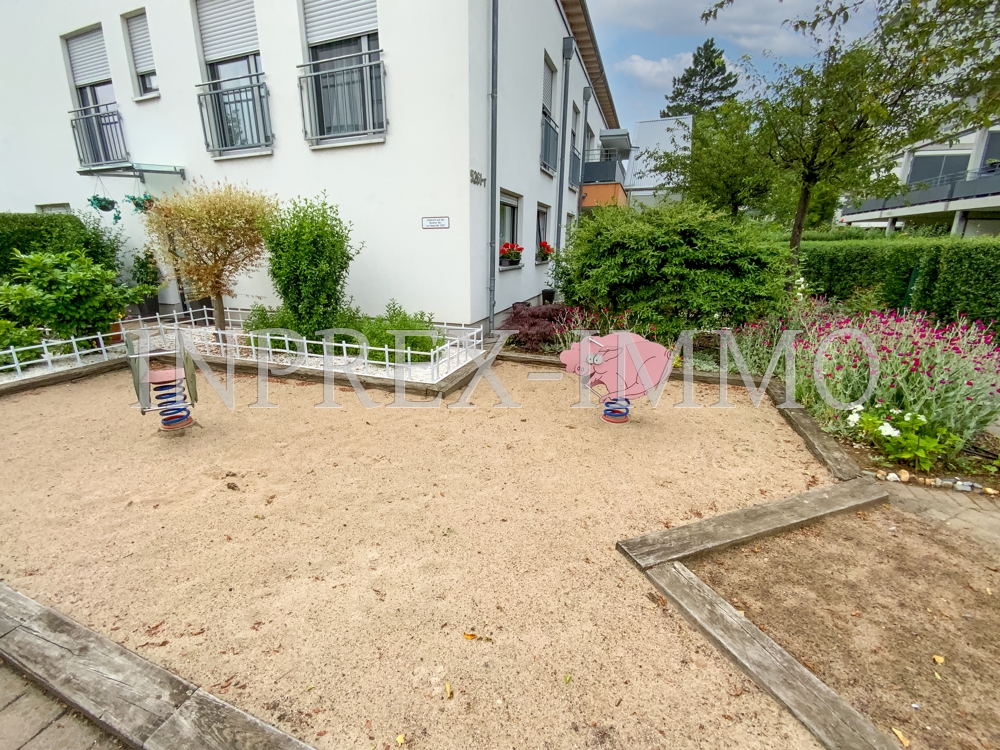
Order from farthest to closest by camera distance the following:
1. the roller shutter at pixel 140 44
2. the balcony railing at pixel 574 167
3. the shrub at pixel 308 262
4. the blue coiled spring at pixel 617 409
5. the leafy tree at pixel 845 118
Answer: the balcony railing at pixel 574 167
the roller shutter at pixel 140 44
the leafy tree at pixel 845 118
the shrub at pixel 308 262
the blue coiled spring at pixel 617 409

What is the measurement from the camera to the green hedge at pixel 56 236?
27.8 ft

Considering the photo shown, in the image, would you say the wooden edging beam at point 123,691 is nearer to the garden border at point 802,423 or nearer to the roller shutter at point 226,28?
the garden border at point 802,423

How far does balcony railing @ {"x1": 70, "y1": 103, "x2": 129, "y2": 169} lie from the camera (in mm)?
8492

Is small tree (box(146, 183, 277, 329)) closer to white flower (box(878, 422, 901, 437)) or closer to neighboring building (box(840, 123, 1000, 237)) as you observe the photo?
white flower (box(878, 422, 901, 437))

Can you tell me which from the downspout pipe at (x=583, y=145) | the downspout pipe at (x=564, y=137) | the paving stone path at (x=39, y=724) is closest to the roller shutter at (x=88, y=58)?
the downspout pipe at (x=564, y=137)

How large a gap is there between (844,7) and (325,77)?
6.95 m

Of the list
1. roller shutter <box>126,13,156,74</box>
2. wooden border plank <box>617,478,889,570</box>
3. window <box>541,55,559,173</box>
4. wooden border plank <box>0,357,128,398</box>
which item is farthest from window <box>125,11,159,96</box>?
wooden border plank <box>617,478,889,570</box>

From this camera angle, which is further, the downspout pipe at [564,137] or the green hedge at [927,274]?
the downspout pipe at [564,137]

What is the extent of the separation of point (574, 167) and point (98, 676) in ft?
46.5

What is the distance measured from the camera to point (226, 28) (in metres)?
7.12

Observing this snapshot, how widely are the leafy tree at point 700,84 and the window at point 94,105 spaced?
43.9 meters

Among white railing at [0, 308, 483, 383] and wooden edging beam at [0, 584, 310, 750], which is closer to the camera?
wooden edging beam at [0, 584, 310, 750]

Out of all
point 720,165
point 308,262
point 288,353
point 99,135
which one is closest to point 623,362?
point 308,262

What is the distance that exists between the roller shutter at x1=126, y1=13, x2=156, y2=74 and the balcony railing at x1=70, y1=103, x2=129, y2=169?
102 cm
